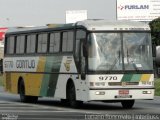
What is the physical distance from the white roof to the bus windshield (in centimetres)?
20

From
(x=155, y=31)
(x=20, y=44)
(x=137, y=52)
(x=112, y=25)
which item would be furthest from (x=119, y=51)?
(x=155, y=31)

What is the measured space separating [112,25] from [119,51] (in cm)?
97

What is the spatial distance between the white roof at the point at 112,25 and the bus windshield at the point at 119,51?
0.67 feet

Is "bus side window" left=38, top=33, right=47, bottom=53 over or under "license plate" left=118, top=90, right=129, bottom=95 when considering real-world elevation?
over

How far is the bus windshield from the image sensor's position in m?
24.1

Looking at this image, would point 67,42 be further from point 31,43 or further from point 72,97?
point 31,43

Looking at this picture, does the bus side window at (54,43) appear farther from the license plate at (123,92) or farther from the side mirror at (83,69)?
the license plate at (123,92)

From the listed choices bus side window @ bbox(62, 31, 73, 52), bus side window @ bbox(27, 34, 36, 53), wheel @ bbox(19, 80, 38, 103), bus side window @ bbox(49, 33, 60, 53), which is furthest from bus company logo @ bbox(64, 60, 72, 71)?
wheel @ bbox(19, 80, 38, 103)

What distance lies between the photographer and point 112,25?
24.6 m

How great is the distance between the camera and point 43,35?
27.8 m

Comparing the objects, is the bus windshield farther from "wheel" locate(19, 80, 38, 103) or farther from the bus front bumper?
"wheel" locate(19, 80, 38, 103)

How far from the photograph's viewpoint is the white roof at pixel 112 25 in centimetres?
2445

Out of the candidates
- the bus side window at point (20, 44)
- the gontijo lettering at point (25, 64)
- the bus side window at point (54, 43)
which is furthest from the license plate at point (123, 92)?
the bus side window at point (20, 44)

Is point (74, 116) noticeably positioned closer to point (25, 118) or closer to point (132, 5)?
point (25, 118)
